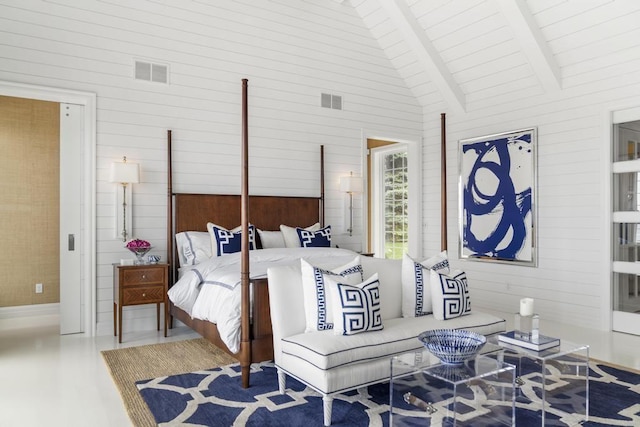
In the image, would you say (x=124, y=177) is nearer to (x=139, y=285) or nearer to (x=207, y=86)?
(x=139, y=285)

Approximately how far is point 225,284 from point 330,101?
132 inches

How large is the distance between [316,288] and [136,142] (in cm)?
292

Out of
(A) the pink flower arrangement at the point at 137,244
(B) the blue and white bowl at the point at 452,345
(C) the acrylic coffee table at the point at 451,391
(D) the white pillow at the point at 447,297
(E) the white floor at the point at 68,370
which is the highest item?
(A) the pink flower arrangement at the point at 137,244

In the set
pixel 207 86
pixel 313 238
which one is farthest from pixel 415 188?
pixel 207 86

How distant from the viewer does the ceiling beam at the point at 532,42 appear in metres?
4.86

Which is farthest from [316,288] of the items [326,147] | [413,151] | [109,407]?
[413,151]

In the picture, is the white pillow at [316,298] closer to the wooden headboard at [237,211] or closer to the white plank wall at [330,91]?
the wooden headboard at [237,211]

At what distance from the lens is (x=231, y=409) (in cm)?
287

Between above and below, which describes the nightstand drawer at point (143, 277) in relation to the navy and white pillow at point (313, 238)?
below

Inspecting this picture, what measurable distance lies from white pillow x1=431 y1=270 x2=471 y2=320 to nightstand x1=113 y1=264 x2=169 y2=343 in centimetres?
259

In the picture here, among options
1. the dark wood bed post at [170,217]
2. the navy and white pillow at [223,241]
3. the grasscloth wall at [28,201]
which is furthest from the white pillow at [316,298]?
the grasscloth wall at [28,201]

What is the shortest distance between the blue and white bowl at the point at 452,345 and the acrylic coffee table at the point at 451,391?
0.12 feet

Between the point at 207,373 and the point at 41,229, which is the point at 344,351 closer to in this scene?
the point at 207,373

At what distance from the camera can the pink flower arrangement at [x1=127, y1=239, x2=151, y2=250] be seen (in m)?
4.54
